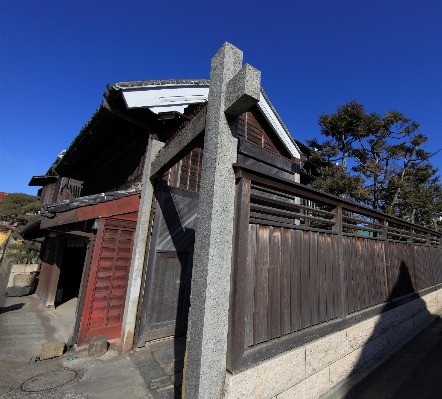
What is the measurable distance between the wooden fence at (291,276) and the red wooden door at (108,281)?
14.4ft

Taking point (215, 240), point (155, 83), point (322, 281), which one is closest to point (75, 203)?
point (155, 83)

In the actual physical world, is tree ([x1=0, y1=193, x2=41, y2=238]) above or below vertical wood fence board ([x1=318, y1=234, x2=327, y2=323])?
above

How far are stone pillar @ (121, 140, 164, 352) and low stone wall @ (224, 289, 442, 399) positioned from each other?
398 centimetres

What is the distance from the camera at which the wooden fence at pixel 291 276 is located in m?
2.87

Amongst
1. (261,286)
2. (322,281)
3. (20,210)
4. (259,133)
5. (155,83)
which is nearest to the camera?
(261,286)

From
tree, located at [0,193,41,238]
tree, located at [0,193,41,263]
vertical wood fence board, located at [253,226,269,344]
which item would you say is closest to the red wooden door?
vertical wood fence board, located at [253,226,269,344]

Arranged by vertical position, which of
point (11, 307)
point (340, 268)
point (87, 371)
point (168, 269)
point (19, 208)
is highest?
point (19, 208)

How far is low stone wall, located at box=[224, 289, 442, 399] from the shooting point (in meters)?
2.73

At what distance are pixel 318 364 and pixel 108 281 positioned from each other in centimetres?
530

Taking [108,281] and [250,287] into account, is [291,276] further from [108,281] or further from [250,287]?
[108,281]

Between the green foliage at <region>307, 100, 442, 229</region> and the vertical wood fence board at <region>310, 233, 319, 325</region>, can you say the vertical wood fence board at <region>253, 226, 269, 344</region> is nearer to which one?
the vertical wood fence board at <region>310, 233, 319, 325</region>

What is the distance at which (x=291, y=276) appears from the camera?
3529mm

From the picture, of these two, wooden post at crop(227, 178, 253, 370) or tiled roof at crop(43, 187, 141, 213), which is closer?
wooden post at crop(227, 178, 253, 370)

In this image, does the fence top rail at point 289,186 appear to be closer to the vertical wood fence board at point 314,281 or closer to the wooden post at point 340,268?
the wooden post at point 340,268
